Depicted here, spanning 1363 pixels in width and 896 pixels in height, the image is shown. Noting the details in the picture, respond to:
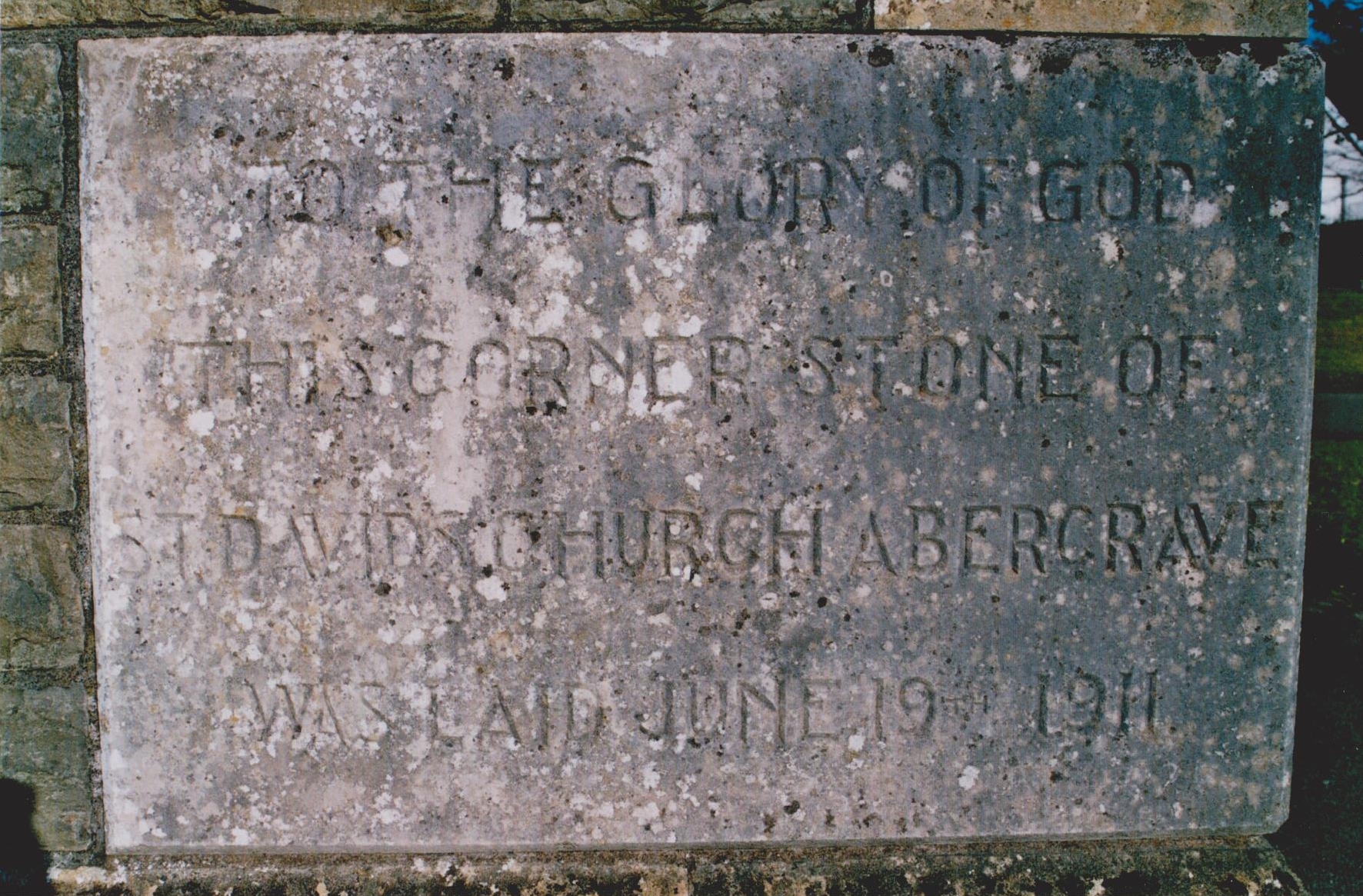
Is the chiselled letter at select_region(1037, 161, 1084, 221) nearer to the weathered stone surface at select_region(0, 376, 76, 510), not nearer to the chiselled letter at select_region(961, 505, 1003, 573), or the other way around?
the chiselled letter at select_region(961, 505, 1003, 573)

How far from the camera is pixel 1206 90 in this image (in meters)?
1.54

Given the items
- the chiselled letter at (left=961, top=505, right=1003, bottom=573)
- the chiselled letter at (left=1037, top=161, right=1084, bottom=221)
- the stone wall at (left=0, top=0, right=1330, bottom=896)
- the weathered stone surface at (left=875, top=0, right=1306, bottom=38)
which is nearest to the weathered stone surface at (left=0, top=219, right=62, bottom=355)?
the stone wall at (left=0, top=0, right=1330, bottom=896)

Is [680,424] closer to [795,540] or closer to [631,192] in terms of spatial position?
[795,540]

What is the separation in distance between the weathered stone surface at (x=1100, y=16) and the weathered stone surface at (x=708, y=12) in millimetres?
110

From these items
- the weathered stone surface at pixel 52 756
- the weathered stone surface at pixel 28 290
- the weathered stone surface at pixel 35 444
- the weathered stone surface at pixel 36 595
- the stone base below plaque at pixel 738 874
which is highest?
the weathered stone surface at pixel 28 290

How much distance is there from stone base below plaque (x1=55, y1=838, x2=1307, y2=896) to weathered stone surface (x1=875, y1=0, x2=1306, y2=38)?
173 centimetres

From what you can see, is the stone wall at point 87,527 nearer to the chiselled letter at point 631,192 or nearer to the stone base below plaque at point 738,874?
the stone base below plaque at point 738,874

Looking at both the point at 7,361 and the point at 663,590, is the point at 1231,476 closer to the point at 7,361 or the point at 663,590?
the point at 663,590

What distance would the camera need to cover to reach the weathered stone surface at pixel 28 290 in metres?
1.57

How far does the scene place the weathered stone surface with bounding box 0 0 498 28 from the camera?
1558mm

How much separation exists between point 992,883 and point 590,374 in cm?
139

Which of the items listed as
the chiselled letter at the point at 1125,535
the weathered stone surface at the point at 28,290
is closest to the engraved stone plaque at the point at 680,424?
the chiselled letter at the point at 1125,535

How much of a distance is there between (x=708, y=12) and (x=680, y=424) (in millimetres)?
840

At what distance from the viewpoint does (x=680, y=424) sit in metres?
1.57
